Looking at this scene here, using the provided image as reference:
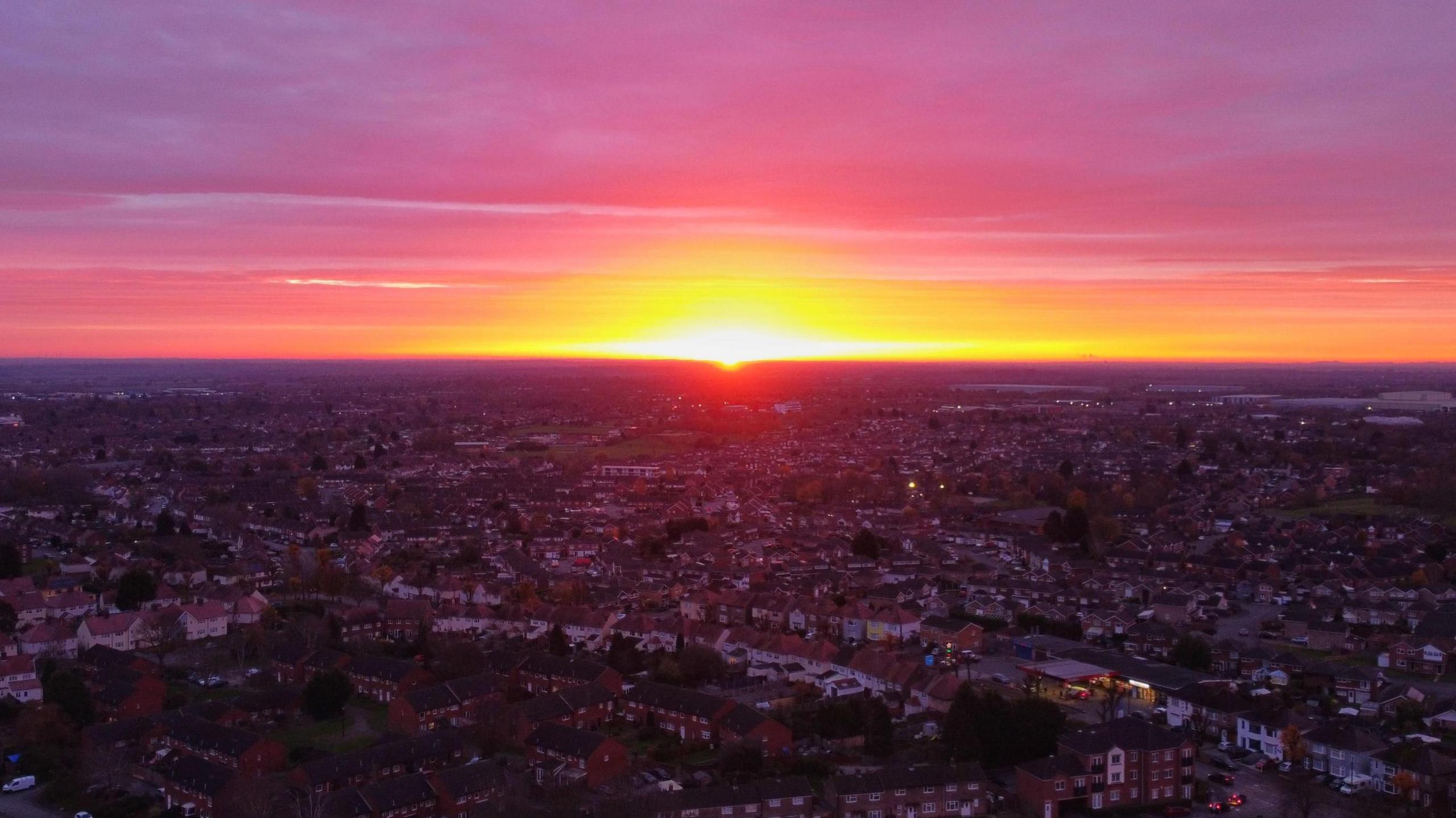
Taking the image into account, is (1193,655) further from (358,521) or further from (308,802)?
(358,521)

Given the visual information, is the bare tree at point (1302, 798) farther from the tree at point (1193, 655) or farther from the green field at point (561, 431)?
the green field at point (561, 431)

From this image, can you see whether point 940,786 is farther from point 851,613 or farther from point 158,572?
point 158,572

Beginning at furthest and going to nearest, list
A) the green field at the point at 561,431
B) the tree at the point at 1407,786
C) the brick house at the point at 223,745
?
the green field at the point at 561,431
the brick house at the point at 223,745
the tree at the point at 1407,786

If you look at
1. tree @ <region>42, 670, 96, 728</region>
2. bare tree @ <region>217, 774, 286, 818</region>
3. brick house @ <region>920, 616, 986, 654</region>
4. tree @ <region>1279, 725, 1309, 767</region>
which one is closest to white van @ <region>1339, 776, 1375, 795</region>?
tree @ <region>1279, 725, 1309, 767</region>

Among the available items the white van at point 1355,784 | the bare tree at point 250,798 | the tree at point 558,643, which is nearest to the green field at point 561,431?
the tree at point 558,643

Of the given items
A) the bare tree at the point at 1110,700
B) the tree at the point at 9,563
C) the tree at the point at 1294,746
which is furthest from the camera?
the tree at the point at 9,563
